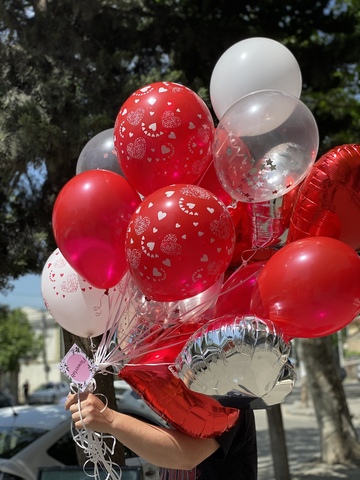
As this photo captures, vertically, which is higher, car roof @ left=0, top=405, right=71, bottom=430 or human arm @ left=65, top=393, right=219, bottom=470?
human arm @ left=65, top=393, right=219, bottom=470

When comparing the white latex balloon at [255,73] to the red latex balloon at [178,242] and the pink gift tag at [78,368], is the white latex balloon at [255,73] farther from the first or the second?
the pink gift tag at [78,368]

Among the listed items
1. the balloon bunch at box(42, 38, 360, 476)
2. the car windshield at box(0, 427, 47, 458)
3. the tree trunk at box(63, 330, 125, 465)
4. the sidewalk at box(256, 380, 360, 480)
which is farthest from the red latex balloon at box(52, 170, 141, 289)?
the sidewalk at box(256, 380, 360, 480)

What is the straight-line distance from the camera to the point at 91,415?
2580mm

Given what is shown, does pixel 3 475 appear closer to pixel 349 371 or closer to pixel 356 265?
pixel 356 265

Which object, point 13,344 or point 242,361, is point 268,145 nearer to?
point 242,361

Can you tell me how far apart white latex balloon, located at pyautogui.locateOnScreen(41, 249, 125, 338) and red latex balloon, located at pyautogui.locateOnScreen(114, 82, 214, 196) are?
528mm

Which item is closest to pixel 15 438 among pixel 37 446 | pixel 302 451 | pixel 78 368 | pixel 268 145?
pixel 37 446

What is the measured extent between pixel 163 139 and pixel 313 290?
0.96m

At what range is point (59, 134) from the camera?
5.00m

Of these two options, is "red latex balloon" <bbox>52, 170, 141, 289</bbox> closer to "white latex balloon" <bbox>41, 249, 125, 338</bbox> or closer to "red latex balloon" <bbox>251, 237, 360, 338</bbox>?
"white latex balloon" <bbox>41, 249, 125, 338</bbox>

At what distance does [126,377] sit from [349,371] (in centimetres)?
3791

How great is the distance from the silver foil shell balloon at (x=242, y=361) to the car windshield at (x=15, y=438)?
3.38 meters

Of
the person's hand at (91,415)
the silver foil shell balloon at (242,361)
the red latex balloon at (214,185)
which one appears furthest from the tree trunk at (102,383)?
the silver foil shell balloon at (242,361)

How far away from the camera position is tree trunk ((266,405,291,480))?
7.70 metres
